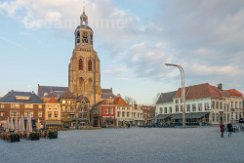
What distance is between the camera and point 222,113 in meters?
83.4

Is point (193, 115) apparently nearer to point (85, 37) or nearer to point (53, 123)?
point (53, 123)

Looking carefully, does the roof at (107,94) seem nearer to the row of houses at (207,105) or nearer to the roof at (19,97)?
the row of houses at (207,105)

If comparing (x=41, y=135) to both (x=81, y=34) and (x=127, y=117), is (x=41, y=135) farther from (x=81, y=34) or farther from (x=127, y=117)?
(x=81, y=34)

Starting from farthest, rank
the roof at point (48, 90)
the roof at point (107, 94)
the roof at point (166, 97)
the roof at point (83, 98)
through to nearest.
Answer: the roof at point (107, 94) → the roof at point (48, 90) → the roof at point (83, 98) → the roof at point (166, 97)

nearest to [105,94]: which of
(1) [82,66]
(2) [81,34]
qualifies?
(1) [82,66]

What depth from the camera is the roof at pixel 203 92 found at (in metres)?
83.2

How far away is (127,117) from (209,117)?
35783mm

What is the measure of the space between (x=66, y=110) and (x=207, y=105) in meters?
43.9

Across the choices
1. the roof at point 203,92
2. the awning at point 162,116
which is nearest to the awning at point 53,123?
the awning at point 162,116

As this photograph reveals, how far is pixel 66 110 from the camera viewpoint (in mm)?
103875

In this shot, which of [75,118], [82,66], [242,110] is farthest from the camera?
[82,66]

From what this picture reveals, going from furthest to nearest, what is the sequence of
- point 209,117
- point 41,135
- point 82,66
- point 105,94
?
point 105,94
point 82,66
point 209,117
point 41,135

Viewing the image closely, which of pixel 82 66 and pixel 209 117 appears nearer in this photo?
pixel 209 117

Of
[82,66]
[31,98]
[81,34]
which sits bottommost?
[31,98]
